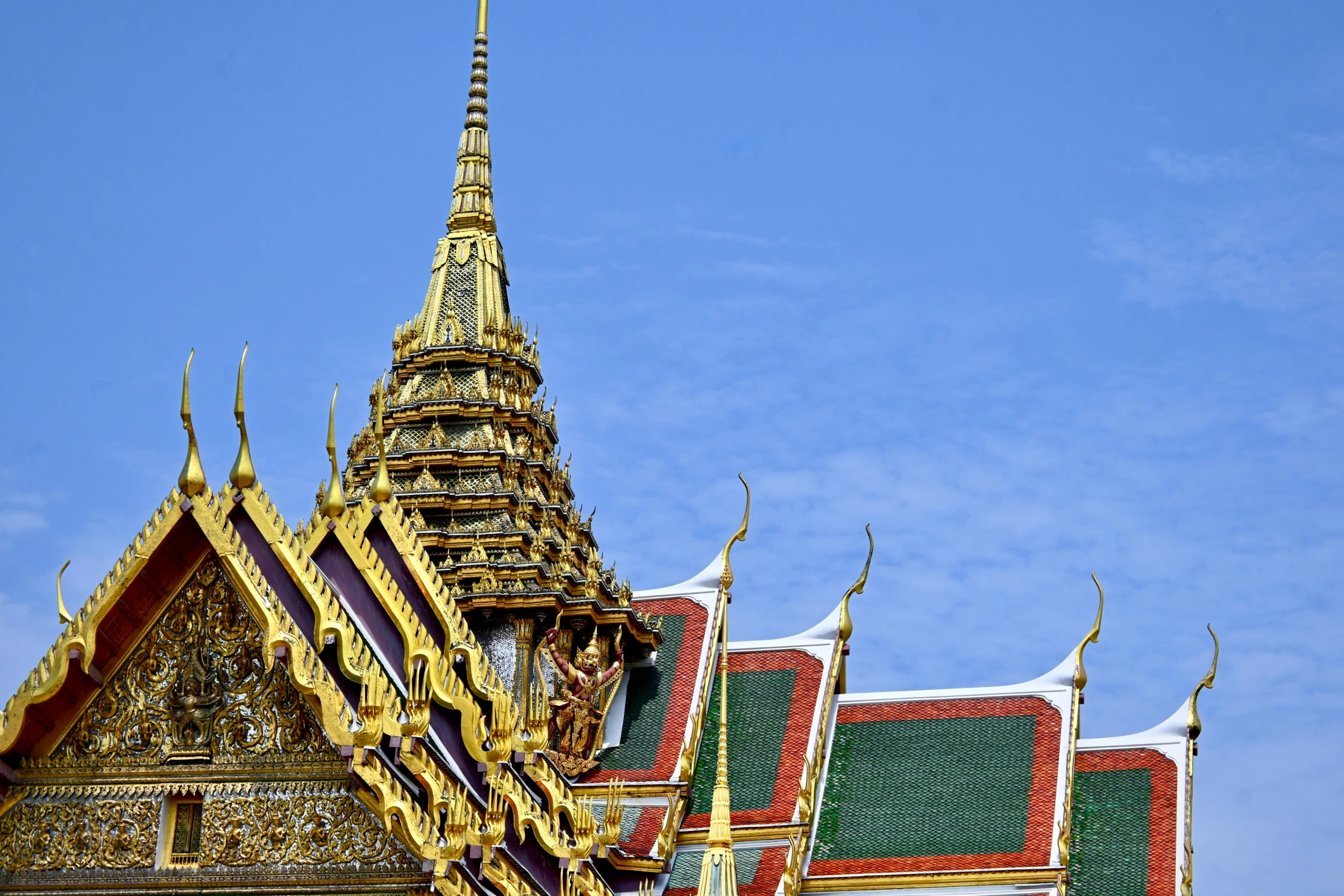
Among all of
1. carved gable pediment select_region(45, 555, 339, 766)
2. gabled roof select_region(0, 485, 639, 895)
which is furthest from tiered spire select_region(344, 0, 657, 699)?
carved gable pediment select_region(45, 555, 339, 766)

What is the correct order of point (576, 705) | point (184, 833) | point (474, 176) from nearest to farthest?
point (184, 833) → point (576, 705) → point (474, 176)

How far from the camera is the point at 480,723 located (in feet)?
66.8

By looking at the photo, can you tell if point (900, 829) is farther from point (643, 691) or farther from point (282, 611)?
point (282, 611)

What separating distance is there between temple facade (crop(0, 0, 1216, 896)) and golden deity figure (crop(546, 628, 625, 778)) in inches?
1.0

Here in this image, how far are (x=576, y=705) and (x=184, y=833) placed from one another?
5.58 m

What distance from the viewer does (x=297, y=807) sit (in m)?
19.1

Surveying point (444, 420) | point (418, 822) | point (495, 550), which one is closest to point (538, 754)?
point (418, 822)

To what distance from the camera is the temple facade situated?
19109 mm

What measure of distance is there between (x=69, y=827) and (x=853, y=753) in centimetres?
856

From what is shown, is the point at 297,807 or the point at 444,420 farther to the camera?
the point at 444,420

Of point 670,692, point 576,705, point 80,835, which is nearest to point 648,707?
point 670,692

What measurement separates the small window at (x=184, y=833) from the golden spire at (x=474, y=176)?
33.7 feet

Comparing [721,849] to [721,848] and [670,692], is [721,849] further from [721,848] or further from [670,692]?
[670,692]

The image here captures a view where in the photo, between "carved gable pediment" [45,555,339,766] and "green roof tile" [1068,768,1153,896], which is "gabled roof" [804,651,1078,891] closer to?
"green roof tile" [1068,768,1153,896]
